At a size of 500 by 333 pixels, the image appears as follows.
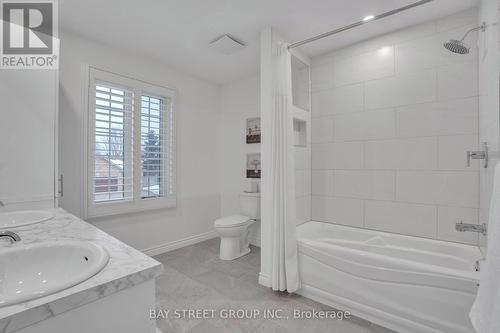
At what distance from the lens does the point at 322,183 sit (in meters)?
2.80

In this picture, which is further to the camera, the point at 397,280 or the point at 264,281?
the point at 264,281

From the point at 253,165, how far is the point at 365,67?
1.82 meters

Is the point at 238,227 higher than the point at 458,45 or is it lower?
lower

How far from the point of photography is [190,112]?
11.4ft

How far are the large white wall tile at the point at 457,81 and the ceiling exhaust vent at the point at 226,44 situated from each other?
6.33ft

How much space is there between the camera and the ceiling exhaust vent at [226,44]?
2.45 meters

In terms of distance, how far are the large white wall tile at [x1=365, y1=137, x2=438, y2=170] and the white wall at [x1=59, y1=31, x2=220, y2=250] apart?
2.28 metres

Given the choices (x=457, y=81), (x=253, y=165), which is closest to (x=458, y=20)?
(x=457, y=81)

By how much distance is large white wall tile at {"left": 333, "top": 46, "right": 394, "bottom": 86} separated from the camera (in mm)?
2377

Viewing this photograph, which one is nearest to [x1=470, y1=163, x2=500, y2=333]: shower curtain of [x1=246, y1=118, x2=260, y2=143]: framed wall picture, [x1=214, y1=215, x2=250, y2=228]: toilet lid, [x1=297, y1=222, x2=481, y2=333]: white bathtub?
[x1=297, y1=222, x2=481, y2=333]: white bathtub

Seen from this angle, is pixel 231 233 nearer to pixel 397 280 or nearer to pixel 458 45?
pixel 397 280

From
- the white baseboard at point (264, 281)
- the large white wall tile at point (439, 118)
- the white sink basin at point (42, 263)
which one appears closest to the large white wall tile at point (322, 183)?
the large white wall tile at point (439, 118)

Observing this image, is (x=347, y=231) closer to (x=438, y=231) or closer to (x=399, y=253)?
(x=399, y=253)

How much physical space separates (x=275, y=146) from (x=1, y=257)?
6.05ft
